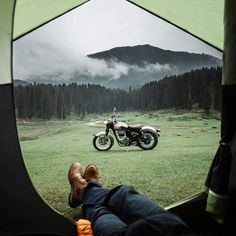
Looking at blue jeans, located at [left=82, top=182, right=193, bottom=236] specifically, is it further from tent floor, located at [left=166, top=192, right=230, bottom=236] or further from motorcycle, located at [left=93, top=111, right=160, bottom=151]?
motorcycle, located at [left=93, top=111, right=160, bottom=151]

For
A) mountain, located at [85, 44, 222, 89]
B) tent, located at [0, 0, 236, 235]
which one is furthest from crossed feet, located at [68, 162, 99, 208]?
mountain, located at [85, 44, 222, 89]

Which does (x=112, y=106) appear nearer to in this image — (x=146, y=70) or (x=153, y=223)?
(x=146, y=70)

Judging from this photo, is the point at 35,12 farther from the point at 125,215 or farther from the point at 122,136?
the point at 122,136

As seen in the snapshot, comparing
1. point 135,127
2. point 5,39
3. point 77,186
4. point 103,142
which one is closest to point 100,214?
point 77,186

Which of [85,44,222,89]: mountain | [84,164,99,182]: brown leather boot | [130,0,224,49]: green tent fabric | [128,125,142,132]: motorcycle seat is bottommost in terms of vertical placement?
[84,164,99,182]: brown leather boot

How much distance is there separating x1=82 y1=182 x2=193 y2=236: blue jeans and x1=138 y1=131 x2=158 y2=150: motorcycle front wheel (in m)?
2.37

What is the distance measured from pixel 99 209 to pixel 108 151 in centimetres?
245

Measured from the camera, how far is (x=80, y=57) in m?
4.57

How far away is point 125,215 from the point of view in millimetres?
1002

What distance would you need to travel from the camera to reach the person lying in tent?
80 cm

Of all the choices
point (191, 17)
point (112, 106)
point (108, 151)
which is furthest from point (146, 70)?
point (191, 17)

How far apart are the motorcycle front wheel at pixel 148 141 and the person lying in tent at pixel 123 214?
2.28 metres

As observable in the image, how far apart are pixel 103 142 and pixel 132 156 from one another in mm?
346

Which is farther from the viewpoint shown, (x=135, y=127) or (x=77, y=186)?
(x=135, y=127)
